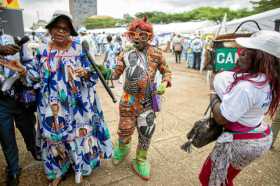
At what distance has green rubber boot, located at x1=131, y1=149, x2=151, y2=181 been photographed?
2.59m

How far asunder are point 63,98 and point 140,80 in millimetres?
809

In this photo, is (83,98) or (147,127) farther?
(147,127)

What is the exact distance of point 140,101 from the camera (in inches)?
95.3

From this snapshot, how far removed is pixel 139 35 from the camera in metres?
2.29

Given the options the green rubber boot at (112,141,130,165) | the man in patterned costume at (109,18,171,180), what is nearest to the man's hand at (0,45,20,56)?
the man in patterned costume at (109,18,171,180)

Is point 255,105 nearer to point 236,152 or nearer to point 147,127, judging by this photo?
point 236,152

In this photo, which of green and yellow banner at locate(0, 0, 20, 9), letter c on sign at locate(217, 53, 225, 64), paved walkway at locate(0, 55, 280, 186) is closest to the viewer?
paved walkway at locate(0, 55, 280, 186)

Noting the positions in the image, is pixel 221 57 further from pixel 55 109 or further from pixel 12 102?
pixel 12 102

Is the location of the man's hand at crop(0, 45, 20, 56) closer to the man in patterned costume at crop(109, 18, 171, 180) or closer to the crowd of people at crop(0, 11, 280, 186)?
the crowd of people at crop(0, 11, 280, 186)

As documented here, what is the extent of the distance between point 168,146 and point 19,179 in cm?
201

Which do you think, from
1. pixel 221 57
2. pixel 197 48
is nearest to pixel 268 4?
pixel 197 48

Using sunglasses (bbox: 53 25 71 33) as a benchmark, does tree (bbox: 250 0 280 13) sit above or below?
above

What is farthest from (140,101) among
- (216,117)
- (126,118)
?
(216,117)

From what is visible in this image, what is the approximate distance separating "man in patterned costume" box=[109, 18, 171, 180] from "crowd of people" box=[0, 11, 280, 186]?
0.01m
